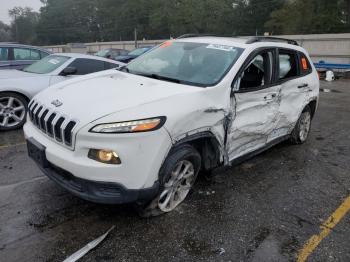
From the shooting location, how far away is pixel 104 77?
400 cm

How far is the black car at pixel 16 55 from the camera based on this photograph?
28.3ft

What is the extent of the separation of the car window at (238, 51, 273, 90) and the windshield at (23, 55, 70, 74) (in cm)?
429

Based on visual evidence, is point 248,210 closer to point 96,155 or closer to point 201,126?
point 201,126

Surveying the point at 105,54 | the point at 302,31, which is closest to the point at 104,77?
the point at 105,54

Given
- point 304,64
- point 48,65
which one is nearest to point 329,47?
point 304,64

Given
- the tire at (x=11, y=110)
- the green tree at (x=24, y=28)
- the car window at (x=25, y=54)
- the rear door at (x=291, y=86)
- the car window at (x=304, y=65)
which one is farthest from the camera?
the green tree at (x=24, y=28)

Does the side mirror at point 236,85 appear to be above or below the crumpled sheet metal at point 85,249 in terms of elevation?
above

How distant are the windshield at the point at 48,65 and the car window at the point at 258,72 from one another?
429 centimetres

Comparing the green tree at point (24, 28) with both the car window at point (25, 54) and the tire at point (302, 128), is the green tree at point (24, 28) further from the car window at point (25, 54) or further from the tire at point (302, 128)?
the tire at point (302, 128)

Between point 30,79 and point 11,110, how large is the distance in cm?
68

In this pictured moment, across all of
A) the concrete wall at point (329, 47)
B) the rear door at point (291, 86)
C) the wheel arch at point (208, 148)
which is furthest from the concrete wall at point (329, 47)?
the wheel arch at point (208, 148)

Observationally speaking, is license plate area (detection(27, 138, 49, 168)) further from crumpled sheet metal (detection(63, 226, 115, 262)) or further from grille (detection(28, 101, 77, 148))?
crumpled sheet metal (detection(63, 226, 115, 262))

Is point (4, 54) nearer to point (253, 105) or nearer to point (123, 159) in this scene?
point (253, 105)

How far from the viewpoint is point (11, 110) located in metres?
6.17
